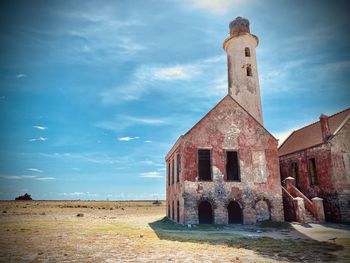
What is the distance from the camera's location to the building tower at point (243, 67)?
26938 millimetres

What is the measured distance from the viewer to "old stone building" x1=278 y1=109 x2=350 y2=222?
18906 mm

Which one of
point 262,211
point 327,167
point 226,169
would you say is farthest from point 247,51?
point 262,211

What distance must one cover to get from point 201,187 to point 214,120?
4.88 m

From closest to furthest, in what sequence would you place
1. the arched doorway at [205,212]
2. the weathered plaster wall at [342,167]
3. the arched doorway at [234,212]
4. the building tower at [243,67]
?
the weathered plaster wall at [342,167] < the arched doorway at [234,212] < the arched doorway at [205,212] < the building tower at [243,67]

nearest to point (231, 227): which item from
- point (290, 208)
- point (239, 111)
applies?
point (290, 208)

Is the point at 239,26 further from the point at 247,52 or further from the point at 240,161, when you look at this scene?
the point at 240,161

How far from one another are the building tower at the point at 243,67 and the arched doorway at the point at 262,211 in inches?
427

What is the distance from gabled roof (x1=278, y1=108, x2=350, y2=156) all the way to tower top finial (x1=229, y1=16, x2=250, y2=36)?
498 inches

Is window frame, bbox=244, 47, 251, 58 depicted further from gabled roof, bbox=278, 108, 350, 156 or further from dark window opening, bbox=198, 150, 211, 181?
dark window opening, bbox=198, 150, 211, 181

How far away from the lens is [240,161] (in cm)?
1831

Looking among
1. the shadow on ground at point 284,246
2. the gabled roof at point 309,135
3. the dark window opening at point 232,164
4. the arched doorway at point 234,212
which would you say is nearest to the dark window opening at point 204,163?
the dark window opening at point 232,164

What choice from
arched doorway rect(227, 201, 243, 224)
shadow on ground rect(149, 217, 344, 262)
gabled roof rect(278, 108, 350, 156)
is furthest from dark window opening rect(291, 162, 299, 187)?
shadow on ground rect(149, 217, 344, 262)

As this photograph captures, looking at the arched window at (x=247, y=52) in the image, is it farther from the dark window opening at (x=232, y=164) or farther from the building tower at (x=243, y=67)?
the dark window opening at (x=232, y=164)

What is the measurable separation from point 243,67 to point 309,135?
9740 millimetres
